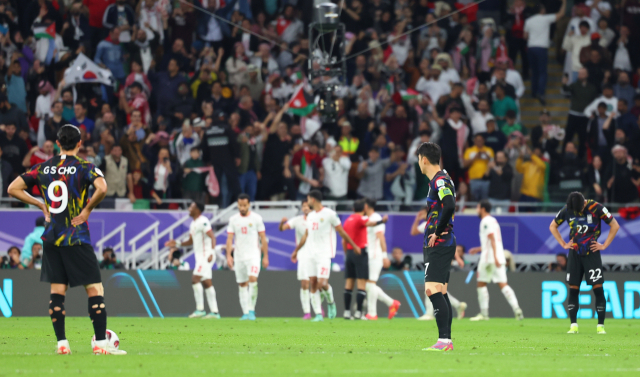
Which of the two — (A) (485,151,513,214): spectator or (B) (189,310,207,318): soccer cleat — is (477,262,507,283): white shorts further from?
(B) (189,310,207,318): soccer cleat

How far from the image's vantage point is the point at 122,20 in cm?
2352

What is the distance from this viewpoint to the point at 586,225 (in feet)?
46.2

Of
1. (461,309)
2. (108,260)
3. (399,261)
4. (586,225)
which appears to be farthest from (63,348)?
(399,261)

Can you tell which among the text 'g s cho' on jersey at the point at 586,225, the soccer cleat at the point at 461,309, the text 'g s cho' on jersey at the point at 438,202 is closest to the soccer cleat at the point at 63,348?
the text 'g s cho' on jersey at the point at 438,202

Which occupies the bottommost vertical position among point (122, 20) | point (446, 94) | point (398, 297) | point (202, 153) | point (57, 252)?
point (398, 297)

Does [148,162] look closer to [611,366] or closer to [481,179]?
[481,179]

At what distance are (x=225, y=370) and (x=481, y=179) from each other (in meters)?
15.6

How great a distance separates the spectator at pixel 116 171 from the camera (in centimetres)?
2083

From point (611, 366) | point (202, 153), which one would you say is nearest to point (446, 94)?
point (202, 153)

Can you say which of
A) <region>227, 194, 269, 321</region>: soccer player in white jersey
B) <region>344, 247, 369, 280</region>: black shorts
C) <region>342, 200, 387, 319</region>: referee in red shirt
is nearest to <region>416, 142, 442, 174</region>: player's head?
<region>342, 200, 387, 319</region>: referee in red shirt

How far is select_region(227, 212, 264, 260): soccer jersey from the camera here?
18.5 metres

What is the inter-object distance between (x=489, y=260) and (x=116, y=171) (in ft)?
28.4

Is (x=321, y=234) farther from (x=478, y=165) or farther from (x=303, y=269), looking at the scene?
(x=478, y=165)

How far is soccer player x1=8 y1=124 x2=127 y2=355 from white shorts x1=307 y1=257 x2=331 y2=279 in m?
9.74
